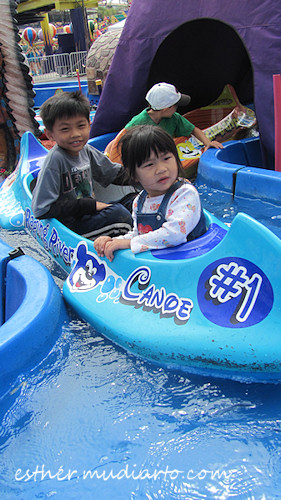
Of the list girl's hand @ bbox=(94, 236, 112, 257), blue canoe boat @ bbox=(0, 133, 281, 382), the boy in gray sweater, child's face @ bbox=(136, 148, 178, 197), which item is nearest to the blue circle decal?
blue canoe boat @ bbox=(0, 133, 281, 382)

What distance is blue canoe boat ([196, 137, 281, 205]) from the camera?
142 inches

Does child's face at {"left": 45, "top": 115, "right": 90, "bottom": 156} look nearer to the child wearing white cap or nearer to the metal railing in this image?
the child wearing white cap

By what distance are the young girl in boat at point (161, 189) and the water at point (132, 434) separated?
1.70ft

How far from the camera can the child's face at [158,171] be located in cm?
186

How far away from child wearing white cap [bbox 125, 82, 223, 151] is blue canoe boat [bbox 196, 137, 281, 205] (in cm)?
21

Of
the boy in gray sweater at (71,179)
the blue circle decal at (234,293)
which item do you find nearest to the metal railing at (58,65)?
the boy in gray sweater at (71,179)

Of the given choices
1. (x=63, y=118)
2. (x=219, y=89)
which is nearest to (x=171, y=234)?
(x=63, y=118)

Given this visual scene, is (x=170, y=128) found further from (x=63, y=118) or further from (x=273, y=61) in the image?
(x=63, y=118)

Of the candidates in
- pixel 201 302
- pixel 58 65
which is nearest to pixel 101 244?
pixel 201 302

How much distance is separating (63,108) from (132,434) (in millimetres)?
1714

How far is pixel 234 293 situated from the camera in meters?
1.65

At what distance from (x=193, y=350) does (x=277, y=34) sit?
3020mm

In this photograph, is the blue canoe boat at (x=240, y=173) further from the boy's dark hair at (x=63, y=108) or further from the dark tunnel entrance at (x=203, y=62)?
the boy's dark hair at (x=63, y=108)

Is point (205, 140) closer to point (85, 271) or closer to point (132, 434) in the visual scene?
point (85, 271)
